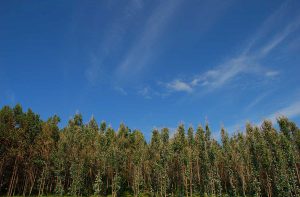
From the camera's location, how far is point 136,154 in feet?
266

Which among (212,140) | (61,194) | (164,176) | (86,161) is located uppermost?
(212,140)

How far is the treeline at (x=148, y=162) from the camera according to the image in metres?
67.7

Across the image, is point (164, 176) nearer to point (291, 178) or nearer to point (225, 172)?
point (225, 172)

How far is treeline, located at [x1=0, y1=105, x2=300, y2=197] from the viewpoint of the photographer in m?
67.7

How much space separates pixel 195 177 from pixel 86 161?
109 ft

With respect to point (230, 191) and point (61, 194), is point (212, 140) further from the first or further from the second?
point (61, 194)

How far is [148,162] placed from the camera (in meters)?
81.6

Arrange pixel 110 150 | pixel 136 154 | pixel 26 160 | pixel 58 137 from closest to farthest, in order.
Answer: pixel 26 160 → pixel 110 150 → pixel 136 154 → pixel 58 137

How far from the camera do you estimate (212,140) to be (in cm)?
8694

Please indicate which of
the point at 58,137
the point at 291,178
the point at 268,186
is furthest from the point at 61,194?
the point at 291,178

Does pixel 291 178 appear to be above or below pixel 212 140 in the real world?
below

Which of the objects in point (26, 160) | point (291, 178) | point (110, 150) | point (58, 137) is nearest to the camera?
point (291, 178)

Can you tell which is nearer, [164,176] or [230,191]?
[164,176]

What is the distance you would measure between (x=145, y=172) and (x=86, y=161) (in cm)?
1961
